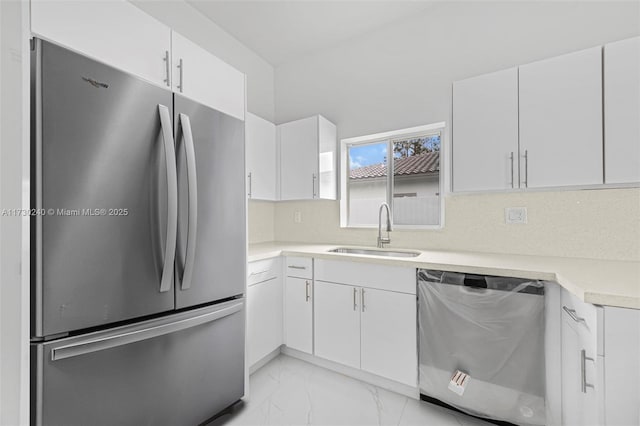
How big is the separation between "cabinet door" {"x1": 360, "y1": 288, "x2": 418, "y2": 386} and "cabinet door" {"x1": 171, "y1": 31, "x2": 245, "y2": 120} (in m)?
1.45

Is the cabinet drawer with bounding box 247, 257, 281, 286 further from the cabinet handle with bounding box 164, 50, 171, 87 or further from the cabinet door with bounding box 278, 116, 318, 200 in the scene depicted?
the cabinet handle with bounding box 164, 50, 171, 87

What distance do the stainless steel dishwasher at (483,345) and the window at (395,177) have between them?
3.00 feet

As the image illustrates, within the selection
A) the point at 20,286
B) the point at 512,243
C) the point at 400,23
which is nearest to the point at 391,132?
the point at 400,23

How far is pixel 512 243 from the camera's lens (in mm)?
1955

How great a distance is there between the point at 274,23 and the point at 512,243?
258 cm

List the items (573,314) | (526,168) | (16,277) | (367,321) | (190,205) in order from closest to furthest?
1. (16,277)
2. (573,314)
3. (190,205)
4. (526,168)
5. (367,321)

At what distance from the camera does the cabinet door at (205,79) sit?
1392mm

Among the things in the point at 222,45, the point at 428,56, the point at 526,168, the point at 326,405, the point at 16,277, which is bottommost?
the point at 326,405

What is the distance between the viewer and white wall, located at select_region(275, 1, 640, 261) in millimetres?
1723

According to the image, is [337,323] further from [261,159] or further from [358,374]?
[261,159]

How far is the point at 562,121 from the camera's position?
151cm

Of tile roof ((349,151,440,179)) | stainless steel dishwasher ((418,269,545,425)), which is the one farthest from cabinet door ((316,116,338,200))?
stainless steel dishwasher ((418,269,545,425))

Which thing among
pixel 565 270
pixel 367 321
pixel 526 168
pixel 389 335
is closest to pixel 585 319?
pixel 565 270

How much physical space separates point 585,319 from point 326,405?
1393 millimetres
